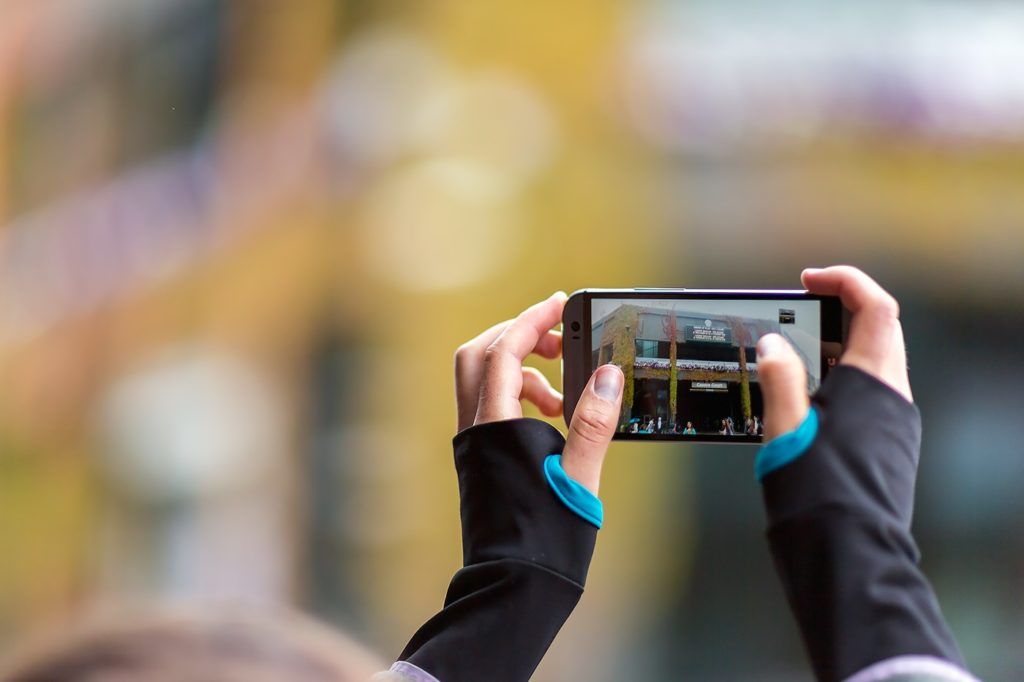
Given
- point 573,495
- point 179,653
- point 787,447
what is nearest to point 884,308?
point 787,447

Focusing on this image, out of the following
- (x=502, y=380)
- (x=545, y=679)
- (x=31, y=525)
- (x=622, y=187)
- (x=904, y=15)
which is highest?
(x=904, y=15)

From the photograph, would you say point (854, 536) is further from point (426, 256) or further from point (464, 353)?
point (426, 256)

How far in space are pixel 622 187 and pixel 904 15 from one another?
44 cm

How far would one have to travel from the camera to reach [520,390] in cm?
60

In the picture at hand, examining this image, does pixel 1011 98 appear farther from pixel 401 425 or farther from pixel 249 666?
pixel 249 666

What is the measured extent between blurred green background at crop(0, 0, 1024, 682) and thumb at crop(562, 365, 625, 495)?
2.03ft

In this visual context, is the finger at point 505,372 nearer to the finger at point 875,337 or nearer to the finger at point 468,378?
the finger at point 468,378

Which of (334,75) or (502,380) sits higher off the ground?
(334,75)

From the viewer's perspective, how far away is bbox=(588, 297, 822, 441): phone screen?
0.66 m

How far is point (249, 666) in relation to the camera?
26cm

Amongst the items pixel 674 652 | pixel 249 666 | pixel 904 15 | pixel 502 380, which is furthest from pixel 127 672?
pixel 904 15

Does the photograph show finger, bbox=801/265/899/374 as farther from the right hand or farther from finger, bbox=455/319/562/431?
finger, bbox=455/319/562/431

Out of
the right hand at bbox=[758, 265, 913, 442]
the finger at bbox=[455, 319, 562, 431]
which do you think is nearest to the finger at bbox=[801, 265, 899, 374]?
the right hand at bbox=[758, 265, 913, 442]

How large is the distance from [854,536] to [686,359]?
25 centimetres
